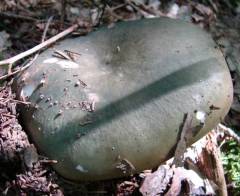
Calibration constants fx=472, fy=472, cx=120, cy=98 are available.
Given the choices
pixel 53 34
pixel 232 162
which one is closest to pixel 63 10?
pixel 53 34

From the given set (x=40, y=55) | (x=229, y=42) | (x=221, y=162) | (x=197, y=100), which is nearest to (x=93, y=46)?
(x=40, y=55)

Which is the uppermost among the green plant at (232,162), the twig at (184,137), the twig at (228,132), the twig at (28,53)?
the twig at (184,137)

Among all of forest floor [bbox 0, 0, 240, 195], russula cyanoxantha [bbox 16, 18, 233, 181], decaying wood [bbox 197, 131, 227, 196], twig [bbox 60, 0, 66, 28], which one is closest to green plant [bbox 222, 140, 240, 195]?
forest floor [bbox 0, 0, 240, 195]

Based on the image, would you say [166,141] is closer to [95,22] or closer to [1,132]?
[1,132]

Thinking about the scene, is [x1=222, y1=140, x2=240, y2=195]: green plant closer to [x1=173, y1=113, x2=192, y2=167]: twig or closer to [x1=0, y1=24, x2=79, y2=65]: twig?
[x1=173, y1=113, x2=192, y2=167]: twig

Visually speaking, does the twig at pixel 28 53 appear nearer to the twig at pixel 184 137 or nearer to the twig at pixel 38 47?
the twig at pixel 38 47

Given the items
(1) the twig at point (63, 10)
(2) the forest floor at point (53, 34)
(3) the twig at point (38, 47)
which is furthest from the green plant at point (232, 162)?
(1) the twig at point (63, 10)
